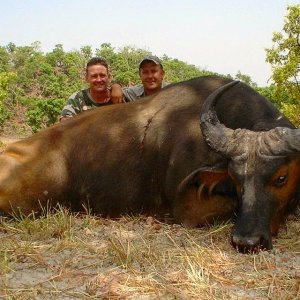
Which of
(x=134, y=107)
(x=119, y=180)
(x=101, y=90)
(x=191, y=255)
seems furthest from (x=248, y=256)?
(x=101, y=90)

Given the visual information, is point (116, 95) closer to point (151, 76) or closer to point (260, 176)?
point (151, 76)

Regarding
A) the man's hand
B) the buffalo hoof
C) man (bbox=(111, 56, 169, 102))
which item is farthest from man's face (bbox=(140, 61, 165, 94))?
the buffalo hoof

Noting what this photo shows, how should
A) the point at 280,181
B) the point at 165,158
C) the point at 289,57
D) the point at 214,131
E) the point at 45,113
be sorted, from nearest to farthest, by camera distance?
the point at 280,181 < the point at 214,131 < the point at 165,158 < the point at 289,57 < the point at 45,113

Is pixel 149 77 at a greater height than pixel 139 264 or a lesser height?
greater

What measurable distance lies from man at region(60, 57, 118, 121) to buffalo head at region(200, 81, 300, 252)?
3753 millimetres

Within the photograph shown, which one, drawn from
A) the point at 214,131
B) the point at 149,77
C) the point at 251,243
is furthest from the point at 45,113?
the point at 251,243

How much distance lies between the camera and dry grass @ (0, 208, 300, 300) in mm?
3381

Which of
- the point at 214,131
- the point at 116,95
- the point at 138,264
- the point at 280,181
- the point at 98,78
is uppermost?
the point at 98,78

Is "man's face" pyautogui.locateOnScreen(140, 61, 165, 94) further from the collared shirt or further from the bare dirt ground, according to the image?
the bare dirt ground

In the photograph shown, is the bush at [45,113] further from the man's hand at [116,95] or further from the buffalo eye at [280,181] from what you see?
the buffalo eye at [280,181]

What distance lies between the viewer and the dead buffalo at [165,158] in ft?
15.4

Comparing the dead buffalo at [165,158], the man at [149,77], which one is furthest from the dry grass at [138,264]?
the man at [149,77]

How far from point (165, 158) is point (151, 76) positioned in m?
3.04

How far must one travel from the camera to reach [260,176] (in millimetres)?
4484
